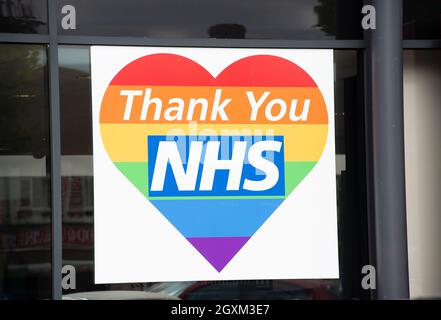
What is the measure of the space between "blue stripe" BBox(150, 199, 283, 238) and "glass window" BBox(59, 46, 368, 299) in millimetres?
403

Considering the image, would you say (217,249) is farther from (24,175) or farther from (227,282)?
(24,175)

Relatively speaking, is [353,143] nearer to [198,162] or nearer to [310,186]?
[310,186]

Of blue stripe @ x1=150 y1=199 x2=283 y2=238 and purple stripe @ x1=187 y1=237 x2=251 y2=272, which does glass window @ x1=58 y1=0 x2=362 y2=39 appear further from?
purple stripe @ x1=187 y1=237 x2=251 y2=272

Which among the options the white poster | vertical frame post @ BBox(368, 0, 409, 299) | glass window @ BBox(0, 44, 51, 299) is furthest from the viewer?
vertical frame post @ BBox(368, 0, 409, 299)

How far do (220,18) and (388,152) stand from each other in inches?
67.6

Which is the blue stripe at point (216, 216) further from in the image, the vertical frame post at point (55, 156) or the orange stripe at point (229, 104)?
the vertical frame post at point (55, 156)

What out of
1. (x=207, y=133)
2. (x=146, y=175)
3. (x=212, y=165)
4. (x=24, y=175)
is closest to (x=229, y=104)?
(x=207, y=133)

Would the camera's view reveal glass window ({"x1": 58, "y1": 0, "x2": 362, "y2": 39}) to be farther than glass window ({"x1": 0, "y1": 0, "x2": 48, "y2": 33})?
Yes

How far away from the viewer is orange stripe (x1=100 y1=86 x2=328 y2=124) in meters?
6.51

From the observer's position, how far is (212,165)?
6562 millimetres

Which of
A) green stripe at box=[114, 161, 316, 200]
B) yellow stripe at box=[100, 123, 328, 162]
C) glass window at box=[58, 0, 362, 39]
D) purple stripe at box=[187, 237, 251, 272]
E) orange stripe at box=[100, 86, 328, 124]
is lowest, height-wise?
purple stripe at box=[187, 237, 251, 272]

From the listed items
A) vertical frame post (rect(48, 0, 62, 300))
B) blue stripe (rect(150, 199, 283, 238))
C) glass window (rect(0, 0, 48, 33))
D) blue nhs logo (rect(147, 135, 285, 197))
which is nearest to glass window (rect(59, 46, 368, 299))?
vertical frame post (rect(48, 0, 62, 300))

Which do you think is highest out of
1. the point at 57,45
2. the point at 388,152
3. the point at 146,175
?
the point at 57,45

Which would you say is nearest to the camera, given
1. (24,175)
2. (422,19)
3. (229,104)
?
(24,175)
